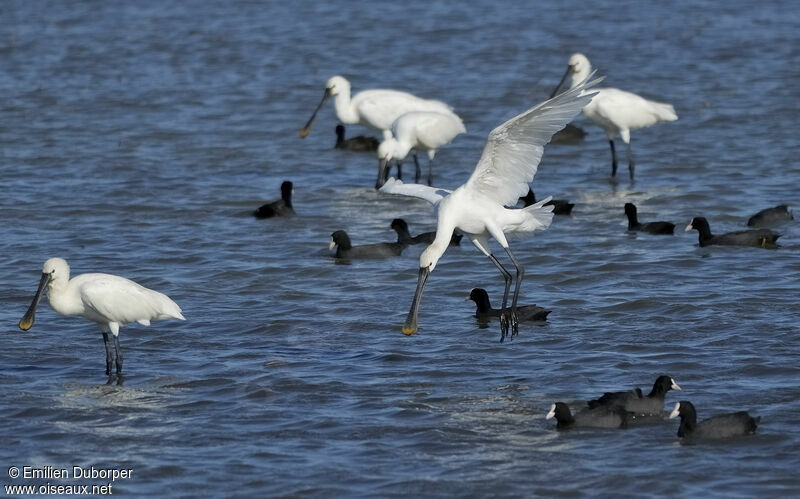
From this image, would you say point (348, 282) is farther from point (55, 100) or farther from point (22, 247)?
point (55, 100)

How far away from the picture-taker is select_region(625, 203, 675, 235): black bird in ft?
55.9

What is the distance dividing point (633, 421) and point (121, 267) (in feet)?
23.6

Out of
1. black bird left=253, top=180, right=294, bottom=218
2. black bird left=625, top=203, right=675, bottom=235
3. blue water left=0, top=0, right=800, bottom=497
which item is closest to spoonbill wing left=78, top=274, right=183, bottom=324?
blue water left=0, top=0, right=800, bottom=497

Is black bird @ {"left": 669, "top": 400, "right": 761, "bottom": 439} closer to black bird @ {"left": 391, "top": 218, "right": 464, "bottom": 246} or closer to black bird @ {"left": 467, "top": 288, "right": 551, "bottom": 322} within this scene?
black bird @ {"left": 467, "top": 288, "right": 551, "bottom": 322}

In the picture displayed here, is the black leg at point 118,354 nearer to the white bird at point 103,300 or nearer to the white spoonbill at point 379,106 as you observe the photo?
the white bird at point 103,300

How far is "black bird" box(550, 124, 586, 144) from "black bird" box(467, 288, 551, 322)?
948 cm

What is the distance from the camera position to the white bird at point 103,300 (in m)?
11.6

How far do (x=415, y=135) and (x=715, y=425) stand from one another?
36.7 feet

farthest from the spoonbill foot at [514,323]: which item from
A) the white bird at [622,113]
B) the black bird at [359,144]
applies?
the black bird at [359,144]

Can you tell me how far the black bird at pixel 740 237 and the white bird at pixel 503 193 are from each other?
373 cm

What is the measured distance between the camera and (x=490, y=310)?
1367 cm

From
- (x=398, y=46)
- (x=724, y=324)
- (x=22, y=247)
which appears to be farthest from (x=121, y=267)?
(x=398, y=46)

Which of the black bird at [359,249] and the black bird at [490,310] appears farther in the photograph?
the black bird at [359,249]

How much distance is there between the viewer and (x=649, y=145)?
23141 millimetres
